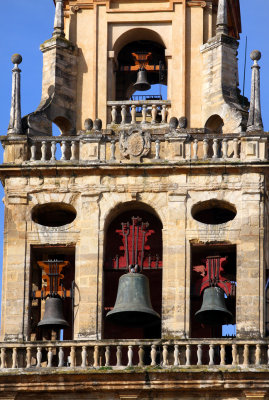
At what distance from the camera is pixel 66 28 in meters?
56.8

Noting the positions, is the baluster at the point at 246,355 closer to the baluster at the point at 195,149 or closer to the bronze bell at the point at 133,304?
the bronze bell at the point at 133,304

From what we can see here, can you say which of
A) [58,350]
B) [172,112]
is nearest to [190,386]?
[58,350]

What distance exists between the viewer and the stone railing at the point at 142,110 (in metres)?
55.7

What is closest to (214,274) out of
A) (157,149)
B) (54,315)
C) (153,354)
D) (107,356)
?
(153,354)

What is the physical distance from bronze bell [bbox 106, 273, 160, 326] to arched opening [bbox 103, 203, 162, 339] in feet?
1.64

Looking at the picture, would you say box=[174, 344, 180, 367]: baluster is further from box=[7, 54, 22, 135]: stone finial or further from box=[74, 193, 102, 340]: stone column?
box=[7, 54, 22, 135]: stone finial

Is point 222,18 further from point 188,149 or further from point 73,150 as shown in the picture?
point 73,150

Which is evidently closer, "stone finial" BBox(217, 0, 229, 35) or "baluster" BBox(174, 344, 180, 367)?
"baluster" BBox(174, 344, 180, 367)

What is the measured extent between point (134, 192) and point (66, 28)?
14.0 feet

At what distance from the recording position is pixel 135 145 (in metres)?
54.7

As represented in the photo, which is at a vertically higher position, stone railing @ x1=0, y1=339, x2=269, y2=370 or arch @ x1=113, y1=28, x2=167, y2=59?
arch @ x1=113, y1=28, x2=167, y2=59

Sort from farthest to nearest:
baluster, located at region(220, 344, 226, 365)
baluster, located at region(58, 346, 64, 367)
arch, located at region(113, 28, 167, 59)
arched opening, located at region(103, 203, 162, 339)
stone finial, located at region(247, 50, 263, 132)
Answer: arch, located at region(113, 28, 167, 59), stone finial, located at region(247, 50, 263, 132), arched opening, located at region(103, 203, 162, 339), baluster, located at region(58, 346, 64, 367), baluster, located at region(220, 344, 226, 365)

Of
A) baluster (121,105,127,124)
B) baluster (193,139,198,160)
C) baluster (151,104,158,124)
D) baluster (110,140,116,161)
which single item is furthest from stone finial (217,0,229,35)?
baluster (110,140,116,161)

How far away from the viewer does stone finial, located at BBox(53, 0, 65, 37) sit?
56.3 metres
